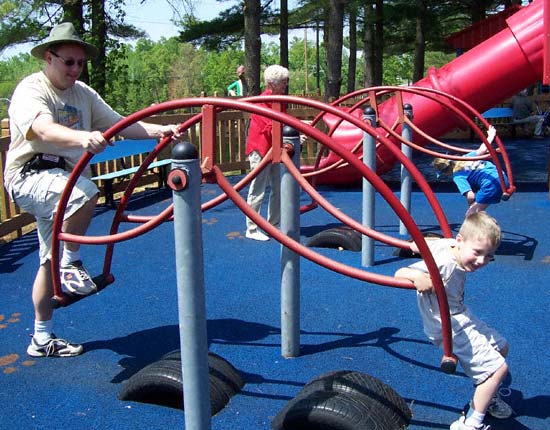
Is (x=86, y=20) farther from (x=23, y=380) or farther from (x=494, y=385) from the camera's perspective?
(x=494, y=385)

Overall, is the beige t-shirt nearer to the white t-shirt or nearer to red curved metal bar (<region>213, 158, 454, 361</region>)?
red curved metal bar (<region>213, 158, 454, 361</region>)

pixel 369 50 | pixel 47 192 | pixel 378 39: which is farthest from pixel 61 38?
pixel 369 50

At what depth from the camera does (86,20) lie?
10.7 meters

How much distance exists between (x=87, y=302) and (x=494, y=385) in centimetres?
293

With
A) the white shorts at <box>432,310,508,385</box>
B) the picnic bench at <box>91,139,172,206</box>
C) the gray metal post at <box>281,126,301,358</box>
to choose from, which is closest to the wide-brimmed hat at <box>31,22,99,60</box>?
the gray metal post at <box>281,126,301,358</box>

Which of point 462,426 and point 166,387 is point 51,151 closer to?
point 166,387

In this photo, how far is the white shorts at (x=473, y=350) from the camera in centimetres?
258

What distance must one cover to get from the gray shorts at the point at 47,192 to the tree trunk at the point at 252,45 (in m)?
7.53

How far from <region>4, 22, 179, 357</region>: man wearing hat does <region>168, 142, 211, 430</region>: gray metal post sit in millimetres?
1039

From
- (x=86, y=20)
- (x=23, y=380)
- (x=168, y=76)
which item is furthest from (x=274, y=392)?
(x=168, y=76)

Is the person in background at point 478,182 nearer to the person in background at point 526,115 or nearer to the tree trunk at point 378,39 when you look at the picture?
the person in background at point 526,115

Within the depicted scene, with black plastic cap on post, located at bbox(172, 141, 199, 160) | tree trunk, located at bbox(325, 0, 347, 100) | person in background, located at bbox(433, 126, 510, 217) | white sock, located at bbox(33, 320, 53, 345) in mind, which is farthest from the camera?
tree trunk, located at bbox(325, 0, 347, 100)

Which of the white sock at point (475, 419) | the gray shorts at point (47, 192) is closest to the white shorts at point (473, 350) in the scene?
the white sock at point (475, 419)

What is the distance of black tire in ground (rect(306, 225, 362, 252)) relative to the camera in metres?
5.74
